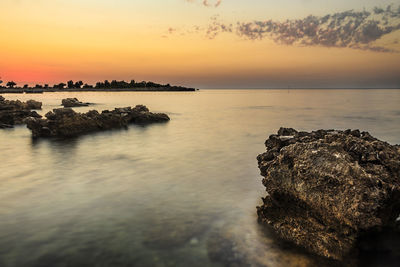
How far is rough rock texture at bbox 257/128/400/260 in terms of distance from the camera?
507 centimetres

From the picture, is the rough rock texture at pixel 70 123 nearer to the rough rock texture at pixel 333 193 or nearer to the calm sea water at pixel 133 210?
the calm sea water at pixel 133 210

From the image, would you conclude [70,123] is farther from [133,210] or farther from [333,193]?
[333,193]

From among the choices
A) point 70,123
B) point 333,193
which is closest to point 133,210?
point 333,193

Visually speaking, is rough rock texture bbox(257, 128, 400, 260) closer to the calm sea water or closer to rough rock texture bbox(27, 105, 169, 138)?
the calm sea water

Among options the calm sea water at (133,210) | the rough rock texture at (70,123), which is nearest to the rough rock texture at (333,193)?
the calm sea water at (133,210)

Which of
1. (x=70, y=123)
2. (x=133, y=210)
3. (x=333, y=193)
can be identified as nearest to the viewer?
(x=333, y=193)

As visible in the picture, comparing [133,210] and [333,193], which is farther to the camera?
[133,210]

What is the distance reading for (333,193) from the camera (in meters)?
5.29

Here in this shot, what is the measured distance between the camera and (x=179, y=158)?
14922 mm

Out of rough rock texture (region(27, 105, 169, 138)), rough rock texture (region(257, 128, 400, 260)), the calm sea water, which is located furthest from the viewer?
rough rock texture (region(27, 105, 169, 138))

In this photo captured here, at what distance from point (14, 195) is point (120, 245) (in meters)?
5.21

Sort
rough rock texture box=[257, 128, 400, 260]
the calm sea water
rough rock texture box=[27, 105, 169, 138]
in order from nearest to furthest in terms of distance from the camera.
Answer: rough rock texture box=[257, 128, 400, 260], the calm sea water, rough rock texture box=[27, 105, 169, 138]

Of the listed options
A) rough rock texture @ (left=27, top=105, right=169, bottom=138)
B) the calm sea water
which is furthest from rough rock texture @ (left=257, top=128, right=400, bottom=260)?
rough rock texture @ (left=27, top=105, right=169, bottom=138)

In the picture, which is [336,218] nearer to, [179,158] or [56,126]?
[179,158]
